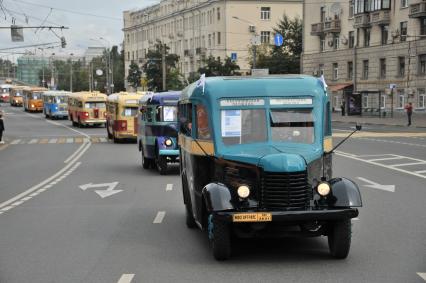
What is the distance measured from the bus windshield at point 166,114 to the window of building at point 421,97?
41421 mm

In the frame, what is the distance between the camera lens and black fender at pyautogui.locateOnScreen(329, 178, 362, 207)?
838 cm

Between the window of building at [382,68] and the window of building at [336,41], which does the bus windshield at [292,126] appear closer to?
the window of building at [382,68]

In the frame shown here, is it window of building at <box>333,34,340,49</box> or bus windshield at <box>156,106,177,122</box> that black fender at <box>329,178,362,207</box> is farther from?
window of building at <box>333,34,340,49</box>

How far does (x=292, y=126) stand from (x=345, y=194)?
48.0 inches

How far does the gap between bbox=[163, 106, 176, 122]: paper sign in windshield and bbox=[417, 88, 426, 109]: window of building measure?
41.4 m

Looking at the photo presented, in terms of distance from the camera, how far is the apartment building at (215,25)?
3878 inches

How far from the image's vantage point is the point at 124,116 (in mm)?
35500

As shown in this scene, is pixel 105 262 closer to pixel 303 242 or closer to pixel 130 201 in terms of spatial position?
pixel 303 242

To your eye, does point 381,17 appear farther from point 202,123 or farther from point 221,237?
point 221,237

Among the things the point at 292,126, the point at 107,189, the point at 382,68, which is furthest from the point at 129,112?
the point at 382,68

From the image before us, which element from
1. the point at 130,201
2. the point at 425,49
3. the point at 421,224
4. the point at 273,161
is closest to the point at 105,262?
the point at 273,161

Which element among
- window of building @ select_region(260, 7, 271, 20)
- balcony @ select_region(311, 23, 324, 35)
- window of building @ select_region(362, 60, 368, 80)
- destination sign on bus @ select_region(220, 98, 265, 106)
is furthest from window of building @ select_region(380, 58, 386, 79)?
destination sign on bus @ select_region(220, 98, 265, 106)

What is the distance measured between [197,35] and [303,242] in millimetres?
100183

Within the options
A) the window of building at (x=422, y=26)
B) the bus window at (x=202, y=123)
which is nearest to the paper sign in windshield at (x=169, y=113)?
the bus window at (x=202, y=123)
